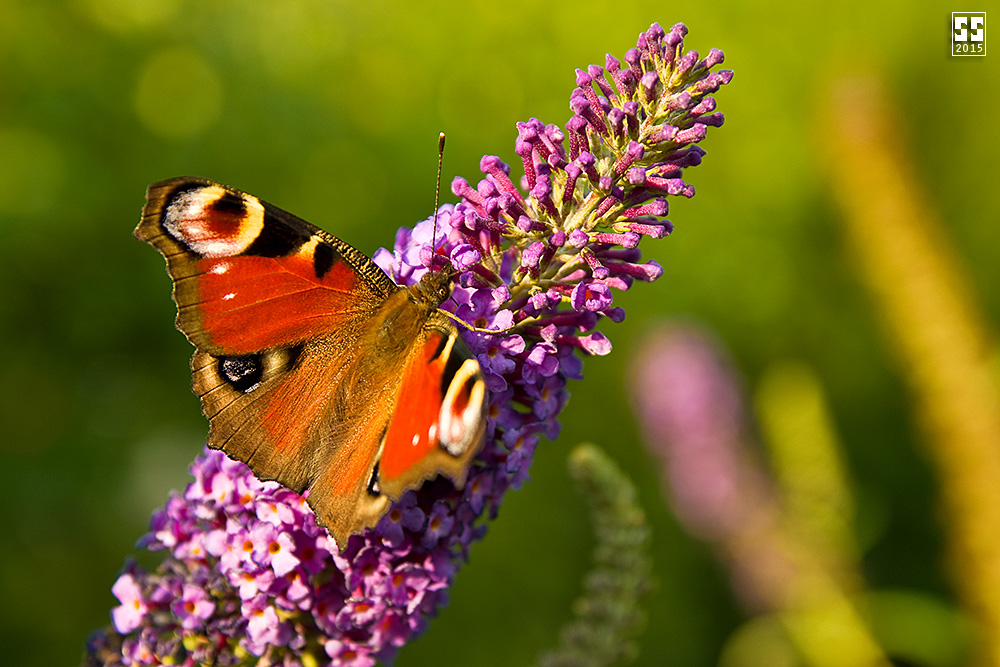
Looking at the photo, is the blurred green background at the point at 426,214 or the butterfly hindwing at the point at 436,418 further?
the blurred green background at the point at 426,214

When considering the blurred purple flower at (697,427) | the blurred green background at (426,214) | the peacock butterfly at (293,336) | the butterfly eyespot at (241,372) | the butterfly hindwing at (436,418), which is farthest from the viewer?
the blurred purple flower at (697,427)

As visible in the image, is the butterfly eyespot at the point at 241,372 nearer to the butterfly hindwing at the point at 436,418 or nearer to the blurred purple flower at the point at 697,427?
the butterfly hindwing at the point at 436,418

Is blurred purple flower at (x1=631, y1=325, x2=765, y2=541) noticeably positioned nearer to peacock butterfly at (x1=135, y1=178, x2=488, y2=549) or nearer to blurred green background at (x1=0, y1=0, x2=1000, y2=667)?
blurred green background at (x1=0, y1=0, x2=1000, y2=667)

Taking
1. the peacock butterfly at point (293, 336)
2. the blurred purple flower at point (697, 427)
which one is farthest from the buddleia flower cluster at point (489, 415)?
the blurred purple flower at point (697, 427)

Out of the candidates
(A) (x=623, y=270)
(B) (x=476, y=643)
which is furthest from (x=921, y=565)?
(A) (x=623, y=270)

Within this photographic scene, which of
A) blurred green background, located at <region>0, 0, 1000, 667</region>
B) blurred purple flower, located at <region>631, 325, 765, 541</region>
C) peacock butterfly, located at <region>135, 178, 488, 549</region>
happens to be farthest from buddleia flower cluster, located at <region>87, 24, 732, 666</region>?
blurred purple flower, located at <region>631, 325, 765, 541</region>

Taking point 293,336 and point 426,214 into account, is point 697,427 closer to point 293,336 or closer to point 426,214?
point 426,214

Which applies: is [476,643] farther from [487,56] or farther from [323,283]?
[487,56]
